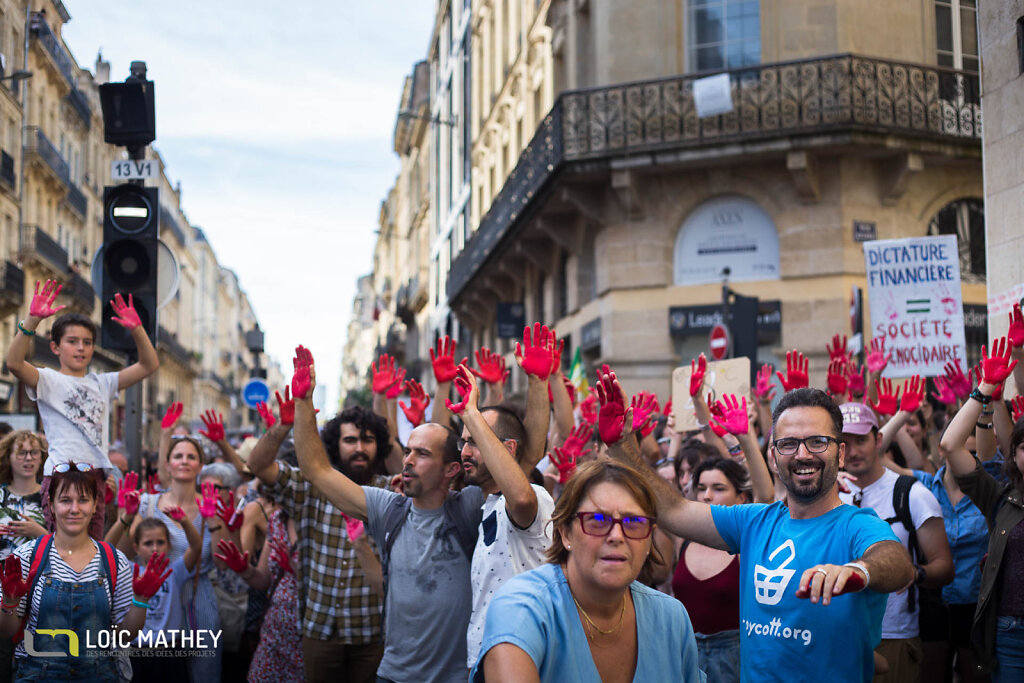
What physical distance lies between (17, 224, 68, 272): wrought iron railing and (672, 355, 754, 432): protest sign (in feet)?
99.4

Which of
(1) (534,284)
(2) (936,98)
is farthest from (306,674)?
(1) (534,284)

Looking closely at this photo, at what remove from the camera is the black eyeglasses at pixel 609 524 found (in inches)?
118

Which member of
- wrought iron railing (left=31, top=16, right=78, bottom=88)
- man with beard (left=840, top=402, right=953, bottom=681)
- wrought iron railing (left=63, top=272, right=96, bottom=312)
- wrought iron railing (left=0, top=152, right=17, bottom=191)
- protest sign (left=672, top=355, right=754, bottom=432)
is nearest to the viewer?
man with beard (left=840, top=402, right=953, bottom=681)

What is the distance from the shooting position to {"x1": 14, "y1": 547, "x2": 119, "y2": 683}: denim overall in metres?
5.11

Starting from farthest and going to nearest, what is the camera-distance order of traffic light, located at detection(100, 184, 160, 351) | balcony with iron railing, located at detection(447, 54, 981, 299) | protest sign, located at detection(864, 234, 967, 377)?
balcony with iron railing, located at detection(447, 54, 981, 299), protest sign, located at detection(864, 234, 967, 377), traffic light, located at detection(100, 184, 160, 351)

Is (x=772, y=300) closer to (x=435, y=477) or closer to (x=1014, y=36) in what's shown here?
(x=1014, y=36)

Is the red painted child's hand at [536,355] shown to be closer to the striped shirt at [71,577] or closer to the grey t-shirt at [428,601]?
the grey t-shirt at [428,601]

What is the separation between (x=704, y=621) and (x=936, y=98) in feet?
46.7

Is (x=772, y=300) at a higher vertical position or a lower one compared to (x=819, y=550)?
higher

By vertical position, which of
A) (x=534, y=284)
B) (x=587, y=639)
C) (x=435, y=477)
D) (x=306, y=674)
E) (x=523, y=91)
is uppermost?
(x=523, y=91)

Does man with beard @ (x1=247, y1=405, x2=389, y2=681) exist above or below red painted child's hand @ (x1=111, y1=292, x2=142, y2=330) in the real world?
below

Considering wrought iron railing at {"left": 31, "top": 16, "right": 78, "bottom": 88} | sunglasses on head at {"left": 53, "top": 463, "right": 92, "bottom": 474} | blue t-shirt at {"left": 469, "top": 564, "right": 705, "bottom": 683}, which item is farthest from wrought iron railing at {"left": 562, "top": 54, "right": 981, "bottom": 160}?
wrought iron railing at {"left": 31, "top": 16, "right": 78, "bottom": 88}

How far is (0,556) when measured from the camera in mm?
5832

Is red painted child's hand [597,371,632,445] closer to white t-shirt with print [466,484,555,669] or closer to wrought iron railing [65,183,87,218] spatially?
white t-shirt with print [466,484,555,669]
